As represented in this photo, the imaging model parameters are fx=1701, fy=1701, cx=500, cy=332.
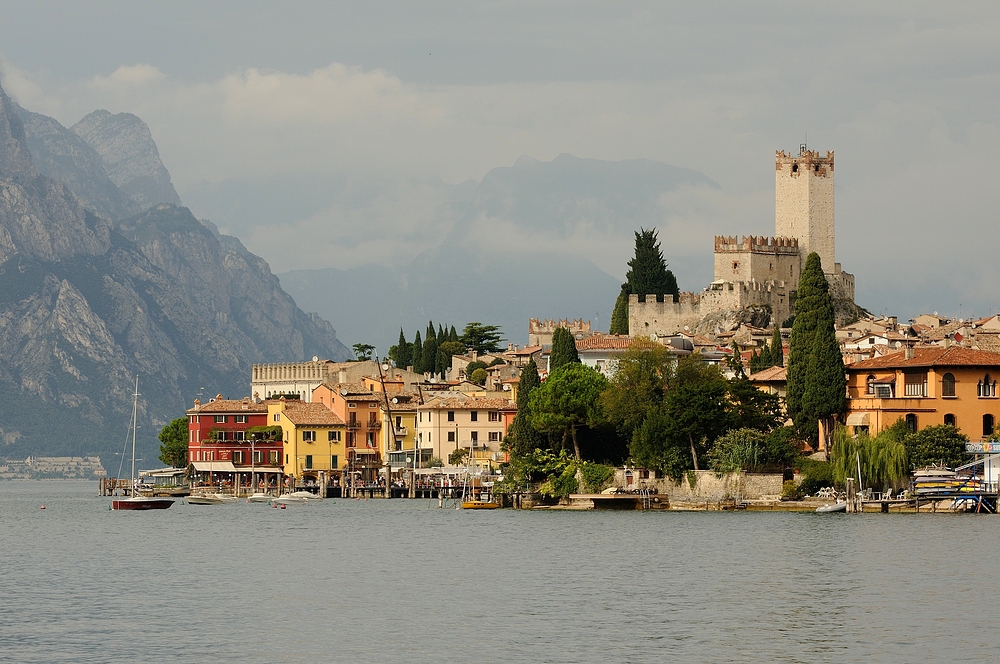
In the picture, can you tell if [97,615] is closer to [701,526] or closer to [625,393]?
[701,526]

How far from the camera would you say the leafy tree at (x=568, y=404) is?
84625 millimetres

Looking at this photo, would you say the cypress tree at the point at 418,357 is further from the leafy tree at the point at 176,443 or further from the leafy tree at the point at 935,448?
the leafy tree at the point at 935,448

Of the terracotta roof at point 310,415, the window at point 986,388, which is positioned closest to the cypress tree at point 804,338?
the window at point 986,388

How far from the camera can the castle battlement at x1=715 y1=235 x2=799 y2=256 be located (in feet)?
444

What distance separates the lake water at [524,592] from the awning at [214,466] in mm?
45904

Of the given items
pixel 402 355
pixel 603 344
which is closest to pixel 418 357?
pixel 402 355

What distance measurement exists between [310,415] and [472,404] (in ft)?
46.5

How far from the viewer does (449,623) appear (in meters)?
40.4

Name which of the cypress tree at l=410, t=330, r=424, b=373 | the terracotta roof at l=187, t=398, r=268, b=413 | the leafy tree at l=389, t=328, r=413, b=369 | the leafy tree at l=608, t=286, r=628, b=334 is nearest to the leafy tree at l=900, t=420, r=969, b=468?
the leafy tree at l=608, t=286, r=628, b=334

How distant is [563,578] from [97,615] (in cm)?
1439

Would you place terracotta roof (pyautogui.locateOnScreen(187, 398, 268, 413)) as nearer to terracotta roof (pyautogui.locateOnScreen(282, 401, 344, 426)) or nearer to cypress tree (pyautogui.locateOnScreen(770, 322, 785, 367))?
terracotta roof (pyautogui.locateOnScreen(282, 401, 344, 426))

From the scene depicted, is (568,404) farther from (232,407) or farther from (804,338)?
(232,407)

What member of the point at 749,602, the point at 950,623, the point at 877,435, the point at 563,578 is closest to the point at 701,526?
the point at 877,435

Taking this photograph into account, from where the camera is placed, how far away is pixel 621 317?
13475cm
